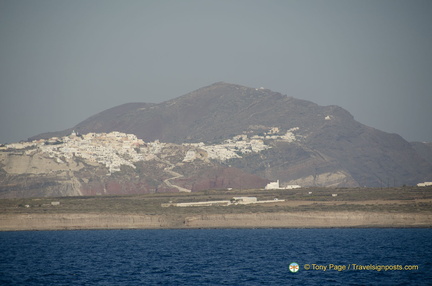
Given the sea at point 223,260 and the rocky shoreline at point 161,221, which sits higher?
the rocky shoreline at point 161,221

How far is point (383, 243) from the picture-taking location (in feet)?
372

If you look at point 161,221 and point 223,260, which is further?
point 161,221

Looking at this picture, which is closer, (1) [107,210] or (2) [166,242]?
(2) [166,242]

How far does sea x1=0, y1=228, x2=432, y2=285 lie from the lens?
244ft

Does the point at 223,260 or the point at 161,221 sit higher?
the point at 161,221

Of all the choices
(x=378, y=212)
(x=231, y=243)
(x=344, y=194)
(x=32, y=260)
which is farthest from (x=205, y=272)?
(x=344, y=194)

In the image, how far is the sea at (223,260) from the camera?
2931 inches

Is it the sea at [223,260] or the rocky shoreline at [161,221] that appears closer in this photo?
the sea at [223,260]

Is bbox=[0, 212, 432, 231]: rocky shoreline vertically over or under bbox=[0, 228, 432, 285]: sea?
over

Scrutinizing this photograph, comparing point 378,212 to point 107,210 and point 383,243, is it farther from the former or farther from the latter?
point 107,210

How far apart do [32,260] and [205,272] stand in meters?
28.7

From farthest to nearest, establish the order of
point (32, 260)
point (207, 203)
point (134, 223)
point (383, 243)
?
1. point (207, 203)
2. point (134, 223)
3. point (383, 243)
4. point (32, 260)

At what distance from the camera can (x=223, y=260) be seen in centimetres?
9306

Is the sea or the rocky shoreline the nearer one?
the sea
